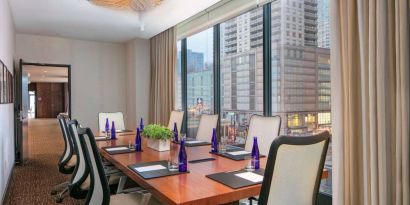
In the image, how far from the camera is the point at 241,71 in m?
4.32

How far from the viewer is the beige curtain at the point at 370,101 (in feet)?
6.66

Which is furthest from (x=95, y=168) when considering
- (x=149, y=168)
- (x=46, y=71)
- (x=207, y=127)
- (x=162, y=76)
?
(x=46, y=71)

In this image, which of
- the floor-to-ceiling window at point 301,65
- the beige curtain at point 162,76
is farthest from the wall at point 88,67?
the floor-to-ceiling window at point 301,65

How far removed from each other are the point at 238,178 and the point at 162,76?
4.51 meters

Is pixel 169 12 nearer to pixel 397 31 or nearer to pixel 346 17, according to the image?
pixel 346 17

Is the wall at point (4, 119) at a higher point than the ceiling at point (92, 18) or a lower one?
lower

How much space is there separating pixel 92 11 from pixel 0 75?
1.90 m

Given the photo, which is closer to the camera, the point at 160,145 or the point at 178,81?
the point at 160,145

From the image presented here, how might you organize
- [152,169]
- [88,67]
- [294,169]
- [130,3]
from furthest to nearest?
[88,67] < [130,3] < [152,169] < [294,169]

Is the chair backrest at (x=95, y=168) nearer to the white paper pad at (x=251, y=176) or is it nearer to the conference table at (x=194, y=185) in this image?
the conference table at (x=194, y=185)

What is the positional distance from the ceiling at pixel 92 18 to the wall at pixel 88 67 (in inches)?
11.4

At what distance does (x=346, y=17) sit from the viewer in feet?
8.04

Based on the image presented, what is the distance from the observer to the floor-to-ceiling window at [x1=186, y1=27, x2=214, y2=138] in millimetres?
5059

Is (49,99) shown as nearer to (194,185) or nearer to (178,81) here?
(178,81)
